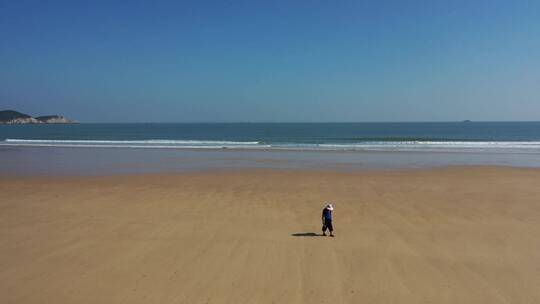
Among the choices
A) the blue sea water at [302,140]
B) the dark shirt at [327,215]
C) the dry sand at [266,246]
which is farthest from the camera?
the blue sea water at [302,140]

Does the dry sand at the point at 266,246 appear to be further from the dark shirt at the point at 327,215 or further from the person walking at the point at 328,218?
the dark shirt at the point at 327,215

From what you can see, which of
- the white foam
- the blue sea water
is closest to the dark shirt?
the white foam

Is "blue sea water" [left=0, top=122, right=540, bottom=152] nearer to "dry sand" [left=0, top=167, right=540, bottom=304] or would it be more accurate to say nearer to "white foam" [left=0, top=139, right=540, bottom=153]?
"white foam" [left=0, top=139, right=540, bottom=153]

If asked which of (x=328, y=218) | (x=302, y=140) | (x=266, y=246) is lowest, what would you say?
(x=266, y=246)

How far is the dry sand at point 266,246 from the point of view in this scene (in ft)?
23.7

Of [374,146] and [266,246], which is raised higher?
[374,146]

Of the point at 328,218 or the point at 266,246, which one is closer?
the point at 266,246

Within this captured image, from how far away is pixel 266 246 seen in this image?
31.5 ft

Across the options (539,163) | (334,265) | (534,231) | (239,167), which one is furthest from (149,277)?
(539,163)

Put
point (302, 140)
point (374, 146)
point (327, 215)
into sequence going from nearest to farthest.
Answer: point (327, 215) → point (374, 146) → point (302, 140)

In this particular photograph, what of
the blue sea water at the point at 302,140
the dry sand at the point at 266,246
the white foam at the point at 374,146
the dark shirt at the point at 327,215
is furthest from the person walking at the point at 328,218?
the blue sea water at the point at 302,140

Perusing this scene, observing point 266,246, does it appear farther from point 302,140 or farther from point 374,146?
point 302,140

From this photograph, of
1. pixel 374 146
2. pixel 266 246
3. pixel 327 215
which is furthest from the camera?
pixel 374 146

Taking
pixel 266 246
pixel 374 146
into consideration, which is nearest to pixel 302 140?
pixel 374 146
